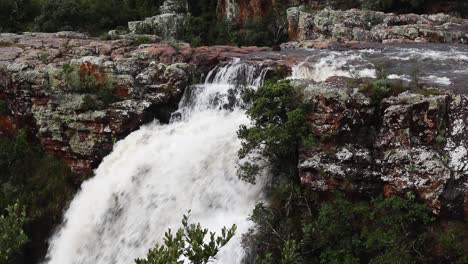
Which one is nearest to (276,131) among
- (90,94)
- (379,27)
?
(90,94)

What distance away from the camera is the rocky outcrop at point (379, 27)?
820 inches

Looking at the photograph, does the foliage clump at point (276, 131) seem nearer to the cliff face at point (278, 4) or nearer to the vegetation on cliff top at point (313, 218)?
the vegetation on cliff top at point (313, 218)

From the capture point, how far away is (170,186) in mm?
13477

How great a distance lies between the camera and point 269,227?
10719 millimetres

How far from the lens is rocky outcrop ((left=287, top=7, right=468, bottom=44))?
20837mm

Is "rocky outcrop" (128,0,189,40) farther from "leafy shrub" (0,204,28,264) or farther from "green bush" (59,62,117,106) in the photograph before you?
"leafy shrub" (0,204,28,264)

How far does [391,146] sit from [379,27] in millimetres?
13743

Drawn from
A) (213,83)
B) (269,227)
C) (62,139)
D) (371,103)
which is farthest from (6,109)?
(371,103)

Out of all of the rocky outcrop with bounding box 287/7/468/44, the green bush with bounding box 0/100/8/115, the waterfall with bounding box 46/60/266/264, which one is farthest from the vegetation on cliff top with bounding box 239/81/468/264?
the rocky outcrop with bounding box 287/7/468/44

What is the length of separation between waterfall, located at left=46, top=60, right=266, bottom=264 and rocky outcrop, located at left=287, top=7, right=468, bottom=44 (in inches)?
327

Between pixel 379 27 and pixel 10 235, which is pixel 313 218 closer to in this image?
pixel 10 235

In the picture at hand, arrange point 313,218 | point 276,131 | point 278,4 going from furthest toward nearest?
point 278,4, point 276,131, point 313,218

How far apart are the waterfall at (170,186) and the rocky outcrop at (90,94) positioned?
1.85ft

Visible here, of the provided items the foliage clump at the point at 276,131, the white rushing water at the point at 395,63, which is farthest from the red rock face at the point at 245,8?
the foliage clump at the point at 276,131
